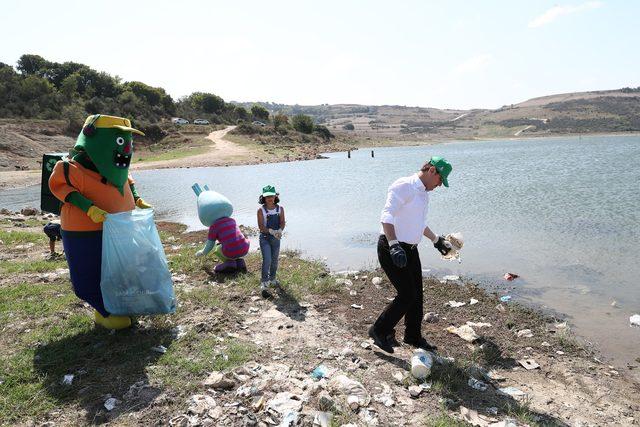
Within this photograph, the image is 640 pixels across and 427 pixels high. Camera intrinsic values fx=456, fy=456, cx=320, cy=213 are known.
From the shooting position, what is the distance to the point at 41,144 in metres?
39.8

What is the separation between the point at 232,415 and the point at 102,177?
304cm

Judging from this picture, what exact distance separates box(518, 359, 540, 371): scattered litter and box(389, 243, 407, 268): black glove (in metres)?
2.04

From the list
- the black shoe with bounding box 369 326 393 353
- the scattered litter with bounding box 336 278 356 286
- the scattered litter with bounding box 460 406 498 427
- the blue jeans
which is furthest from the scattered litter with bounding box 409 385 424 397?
the scattered litter with bounding box 336 278 356 286

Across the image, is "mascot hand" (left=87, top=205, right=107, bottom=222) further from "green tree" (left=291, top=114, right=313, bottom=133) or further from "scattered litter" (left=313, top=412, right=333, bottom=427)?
"green tree" (left=291, top=114, right=313, bottom=133)

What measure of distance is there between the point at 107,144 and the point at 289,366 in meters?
3.12

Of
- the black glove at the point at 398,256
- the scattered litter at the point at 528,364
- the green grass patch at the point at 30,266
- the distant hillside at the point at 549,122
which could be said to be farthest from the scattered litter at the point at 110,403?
the distant hillside at the point at 549,122

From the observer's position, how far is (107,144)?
505 centimetres

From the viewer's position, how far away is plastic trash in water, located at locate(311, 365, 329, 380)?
4355 millimetres

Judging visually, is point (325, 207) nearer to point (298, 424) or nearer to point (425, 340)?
point (425, 340)

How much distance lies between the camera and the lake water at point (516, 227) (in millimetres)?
7773

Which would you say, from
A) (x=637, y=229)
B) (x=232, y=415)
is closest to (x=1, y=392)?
(x=232, y=415)

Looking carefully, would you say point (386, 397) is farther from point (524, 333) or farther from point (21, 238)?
point (21, 238)

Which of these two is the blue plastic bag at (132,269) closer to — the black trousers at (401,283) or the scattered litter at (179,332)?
the scattered litter at (179,332)

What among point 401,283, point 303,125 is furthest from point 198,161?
point 401,283
